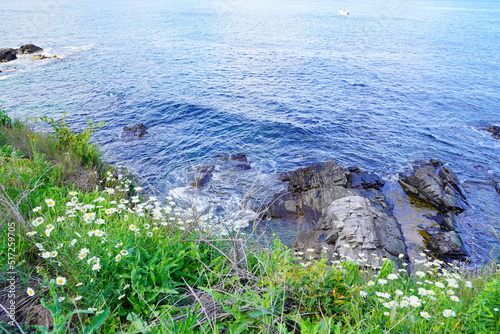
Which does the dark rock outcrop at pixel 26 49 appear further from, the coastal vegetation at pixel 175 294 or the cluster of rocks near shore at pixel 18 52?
the coastal vegetation at pixel 175 294

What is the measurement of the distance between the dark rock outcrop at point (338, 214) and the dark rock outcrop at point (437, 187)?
1529mm

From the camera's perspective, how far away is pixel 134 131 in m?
19.0

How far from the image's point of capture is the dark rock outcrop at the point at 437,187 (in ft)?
44.8

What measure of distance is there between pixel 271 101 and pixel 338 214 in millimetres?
15038

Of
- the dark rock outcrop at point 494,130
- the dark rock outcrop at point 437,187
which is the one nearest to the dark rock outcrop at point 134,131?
the dark rock outcrop at point 437,187

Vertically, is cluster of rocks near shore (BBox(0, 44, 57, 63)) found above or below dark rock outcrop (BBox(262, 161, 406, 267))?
above

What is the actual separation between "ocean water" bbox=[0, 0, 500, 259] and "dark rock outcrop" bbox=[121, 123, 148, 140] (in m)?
0.56

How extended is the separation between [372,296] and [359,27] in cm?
6668

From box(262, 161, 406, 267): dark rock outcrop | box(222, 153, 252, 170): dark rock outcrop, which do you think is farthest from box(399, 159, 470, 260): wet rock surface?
box(222, 153, 252, 170): dark rock outcrop

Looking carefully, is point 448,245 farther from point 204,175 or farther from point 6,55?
point 6,55

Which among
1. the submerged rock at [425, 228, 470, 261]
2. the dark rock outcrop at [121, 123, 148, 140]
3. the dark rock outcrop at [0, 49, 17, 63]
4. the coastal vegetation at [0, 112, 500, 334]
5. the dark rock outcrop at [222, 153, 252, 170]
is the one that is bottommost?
the submerged rock at [425, 228, 470, 261]

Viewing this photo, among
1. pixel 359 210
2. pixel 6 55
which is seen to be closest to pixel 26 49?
pixel 6 55

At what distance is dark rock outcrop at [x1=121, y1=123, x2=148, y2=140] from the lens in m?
18.5

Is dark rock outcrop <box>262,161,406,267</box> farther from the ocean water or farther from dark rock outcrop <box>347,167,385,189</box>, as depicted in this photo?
the ocean water
